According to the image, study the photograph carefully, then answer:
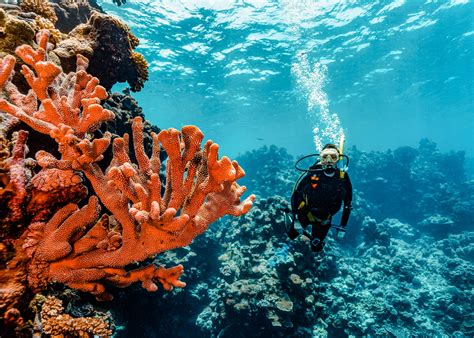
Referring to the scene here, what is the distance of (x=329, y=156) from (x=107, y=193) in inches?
177

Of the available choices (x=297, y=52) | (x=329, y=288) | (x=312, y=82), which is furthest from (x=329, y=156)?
(x=312, y=82)

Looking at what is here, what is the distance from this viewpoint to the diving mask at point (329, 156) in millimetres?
5555

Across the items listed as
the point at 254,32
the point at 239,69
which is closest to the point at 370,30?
the point at 254,32

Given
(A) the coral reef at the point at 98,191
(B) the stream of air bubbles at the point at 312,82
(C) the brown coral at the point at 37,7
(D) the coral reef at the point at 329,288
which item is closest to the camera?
(A) the coral reef at the point at 98,191

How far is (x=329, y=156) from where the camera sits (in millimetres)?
5562

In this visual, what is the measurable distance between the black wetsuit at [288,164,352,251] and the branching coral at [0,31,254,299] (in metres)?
3.46

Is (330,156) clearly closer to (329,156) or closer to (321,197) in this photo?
(329,156)

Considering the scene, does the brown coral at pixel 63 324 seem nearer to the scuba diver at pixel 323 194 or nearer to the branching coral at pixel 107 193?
the branching coral at pixel 107 193

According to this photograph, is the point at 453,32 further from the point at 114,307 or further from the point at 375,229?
the point at 114,307

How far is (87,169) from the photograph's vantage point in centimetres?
231

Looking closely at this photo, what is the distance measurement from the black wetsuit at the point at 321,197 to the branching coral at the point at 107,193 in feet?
11.3

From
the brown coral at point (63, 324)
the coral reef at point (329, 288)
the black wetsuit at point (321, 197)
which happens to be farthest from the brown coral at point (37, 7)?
the coral reef at point (329, 288)

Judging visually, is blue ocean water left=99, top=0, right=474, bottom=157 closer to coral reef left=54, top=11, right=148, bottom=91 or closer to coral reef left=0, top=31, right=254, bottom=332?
coral reef left=54, top=11, right=148, bottom=91

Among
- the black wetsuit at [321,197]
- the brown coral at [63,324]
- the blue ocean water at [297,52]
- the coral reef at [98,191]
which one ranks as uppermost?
the blue ocean water at [297,52]
